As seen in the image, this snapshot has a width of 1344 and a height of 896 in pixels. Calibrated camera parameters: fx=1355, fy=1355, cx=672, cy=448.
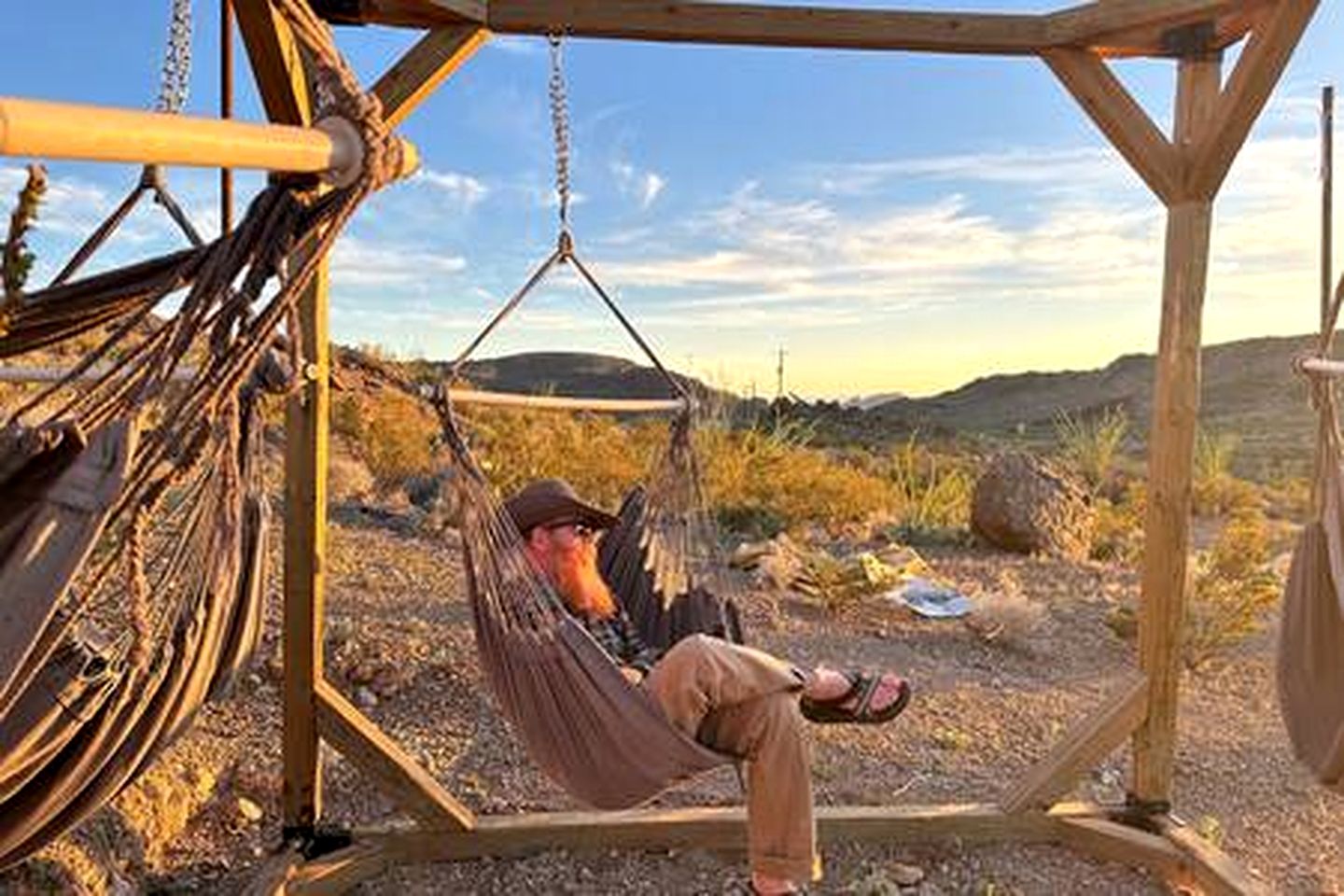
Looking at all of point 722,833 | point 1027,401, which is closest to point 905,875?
point 722,833

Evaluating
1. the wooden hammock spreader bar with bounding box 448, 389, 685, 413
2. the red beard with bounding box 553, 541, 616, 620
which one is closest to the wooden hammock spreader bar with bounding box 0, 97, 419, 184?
the wooden hammock spreader bar with bounding box 448, 389, 685, 413

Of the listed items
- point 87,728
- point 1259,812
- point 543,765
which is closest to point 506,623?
point 543,765

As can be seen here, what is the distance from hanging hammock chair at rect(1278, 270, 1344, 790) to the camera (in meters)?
2.33

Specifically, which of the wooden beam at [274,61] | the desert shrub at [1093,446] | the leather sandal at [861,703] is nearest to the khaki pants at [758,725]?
the leather sandal at [861,703]

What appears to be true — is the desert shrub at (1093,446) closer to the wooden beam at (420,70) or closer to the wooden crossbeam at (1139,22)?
the wooden crossbeam at (1139,22)

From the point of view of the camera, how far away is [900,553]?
577 centimetres

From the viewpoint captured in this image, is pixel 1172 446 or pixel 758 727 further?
pixel 1172 446

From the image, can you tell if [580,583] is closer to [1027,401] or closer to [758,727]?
[758,727]

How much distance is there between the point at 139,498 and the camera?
1.32m

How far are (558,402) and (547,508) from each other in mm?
216

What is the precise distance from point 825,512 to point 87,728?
212 inches

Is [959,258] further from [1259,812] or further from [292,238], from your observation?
[292,238]

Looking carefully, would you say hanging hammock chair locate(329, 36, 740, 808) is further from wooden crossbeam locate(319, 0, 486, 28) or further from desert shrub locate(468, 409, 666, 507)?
desert shrub locate(468, 409, 666, 507)

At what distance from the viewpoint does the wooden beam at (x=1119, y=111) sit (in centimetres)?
271
